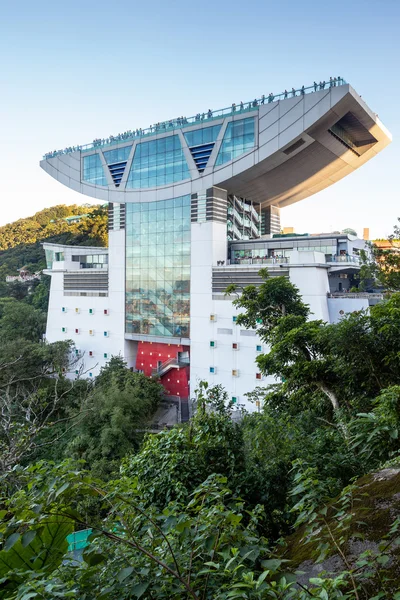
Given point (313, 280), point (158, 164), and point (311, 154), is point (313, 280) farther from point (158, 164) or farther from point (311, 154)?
point (158, 164)

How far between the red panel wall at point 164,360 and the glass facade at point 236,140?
9.51 m

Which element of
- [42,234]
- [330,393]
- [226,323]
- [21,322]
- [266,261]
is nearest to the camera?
[330,393]

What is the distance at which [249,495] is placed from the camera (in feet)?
14.9

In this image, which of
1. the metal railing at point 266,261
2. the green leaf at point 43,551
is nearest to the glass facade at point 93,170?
the metal railing at point 266,261

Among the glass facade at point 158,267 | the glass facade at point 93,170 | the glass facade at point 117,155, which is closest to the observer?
the glass facade at point 158,267

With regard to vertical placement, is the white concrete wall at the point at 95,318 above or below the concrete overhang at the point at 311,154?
below

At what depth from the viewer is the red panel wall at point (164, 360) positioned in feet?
68.2

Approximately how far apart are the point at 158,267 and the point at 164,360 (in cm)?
490

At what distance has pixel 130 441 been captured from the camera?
14.7 m

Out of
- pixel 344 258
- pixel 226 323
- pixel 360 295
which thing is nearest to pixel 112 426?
pixel 226 323

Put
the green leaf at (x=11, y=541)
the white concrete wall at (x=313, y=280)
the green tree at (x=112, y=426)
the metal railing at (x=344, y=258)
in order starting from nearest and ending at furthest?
the green leaf at (x=11, y=541) → the green tree at (x=112, y=426) → the white concrete wall at (x=313, y=280) → the metal railing at (x=344, y=258)

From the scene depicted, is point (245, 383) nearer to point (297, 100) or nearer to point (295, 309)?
point (295, 309)

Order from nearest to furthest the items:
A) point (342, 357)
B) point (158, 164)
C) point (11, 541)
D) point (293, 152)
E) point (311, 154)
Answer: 1. point (11, 541)
2. point (342, 357)
3. point (293, 152)
4. point (311, 154)
5. point (158, 164)

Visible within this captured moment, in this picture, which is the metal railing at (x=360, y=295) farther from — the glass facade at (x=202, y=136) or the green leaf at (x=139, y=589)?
the green leaf at (x=139, y=589)
